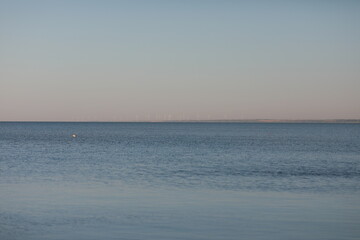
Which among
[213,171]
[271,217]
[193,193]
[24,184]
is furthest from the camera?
[213,171]

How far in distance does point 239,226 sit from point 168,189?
817 centimetres

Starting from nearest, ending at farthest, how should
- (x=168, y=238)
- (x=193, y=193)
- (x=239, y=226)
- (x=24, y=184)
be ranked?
(x=168, y=238) < (x=239, y=226) < (x=193, y=193) < (x=24, y=184)

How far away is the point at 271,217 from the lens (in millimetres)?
17594

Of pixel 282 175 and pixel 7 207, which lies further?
pixel 282 175

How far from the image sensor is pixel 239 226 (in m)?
16.3

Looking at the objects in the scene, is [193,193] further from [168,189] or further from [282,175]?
[282,175]

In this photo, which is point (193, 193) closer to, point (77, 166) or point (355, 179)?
point (355, 179)

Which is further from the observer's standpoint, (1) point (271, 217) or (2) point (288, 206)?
(2) point (288, 206)

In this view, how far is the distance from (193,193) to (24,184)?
8.59 m

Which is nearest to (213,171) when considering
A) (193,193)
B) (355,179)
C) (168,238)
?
(355,179)

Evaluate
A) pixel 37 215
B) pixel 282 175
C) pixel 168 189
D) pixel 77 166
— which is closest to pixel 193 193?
pixel 168 189

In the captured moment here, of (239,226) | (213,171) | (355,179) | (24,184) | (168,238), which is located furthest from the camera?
(213,171)

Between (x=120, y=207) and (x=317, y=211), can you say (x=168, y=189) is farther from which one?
(x=317, y=211)

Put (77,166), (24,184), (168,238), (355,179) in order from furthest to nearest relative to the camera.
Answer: (77,166)
(355,179)
(24,184)
(168,238)
